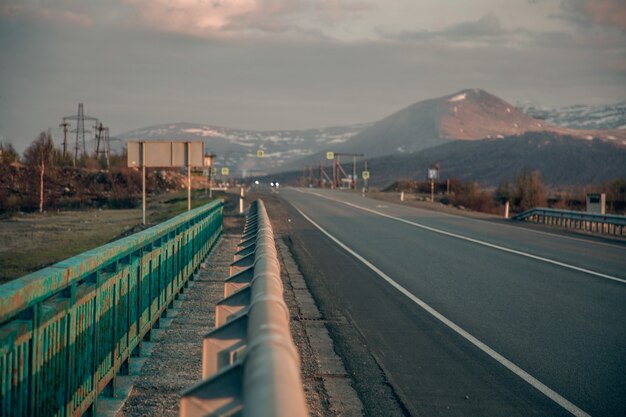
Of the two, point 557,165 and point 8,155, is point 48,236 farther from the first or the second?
point 557,165

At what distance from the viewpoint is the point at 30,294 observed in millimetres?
4094

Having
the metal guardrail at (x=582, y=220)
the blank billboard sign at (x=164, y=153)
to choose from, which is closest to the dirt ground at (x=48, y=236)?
the blank billboard sign at (x=164, y=153)

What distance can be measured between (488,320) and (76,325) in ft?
22.5

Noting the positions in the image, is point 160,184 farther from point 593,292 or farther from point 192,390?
point 192,390

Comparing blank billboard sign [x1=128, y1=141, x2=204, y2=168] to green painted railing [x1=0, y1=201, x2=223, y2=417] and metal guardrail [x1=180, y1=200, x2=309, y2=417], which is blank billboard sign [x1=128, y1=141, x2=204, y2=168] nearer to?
green painted railing [x1=0, y1=201, x2=223, y2=417]

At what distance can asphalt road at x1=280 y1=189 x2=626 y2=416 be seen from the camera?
7043 millimetres

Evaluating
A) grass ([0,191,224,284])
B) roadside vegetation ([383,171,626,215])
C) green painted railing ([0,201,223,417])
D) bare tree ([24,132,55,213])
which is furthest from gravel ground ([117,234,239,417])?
roadside vegetation ([383,171,626,215])

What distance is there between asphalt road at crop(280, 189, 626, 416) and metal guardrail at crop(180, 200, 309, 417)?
2.85 m

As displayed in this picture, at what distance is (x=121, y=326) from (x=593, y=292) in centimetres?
937

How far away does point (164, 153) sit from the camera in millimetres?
28000

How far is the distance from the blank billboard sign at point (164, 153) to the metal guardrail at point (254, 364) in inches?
925

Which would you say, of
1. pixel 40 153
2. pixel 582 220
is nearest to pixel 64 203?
pixel 40 153

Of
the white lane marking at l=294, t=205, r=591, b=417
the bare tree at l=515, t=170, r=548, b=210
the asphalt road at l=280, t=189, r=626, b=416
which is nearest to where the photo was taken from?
the white lane marking at l=294, t=205, r=591, b=417

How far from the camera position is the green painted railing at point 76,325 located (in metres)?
3.98
